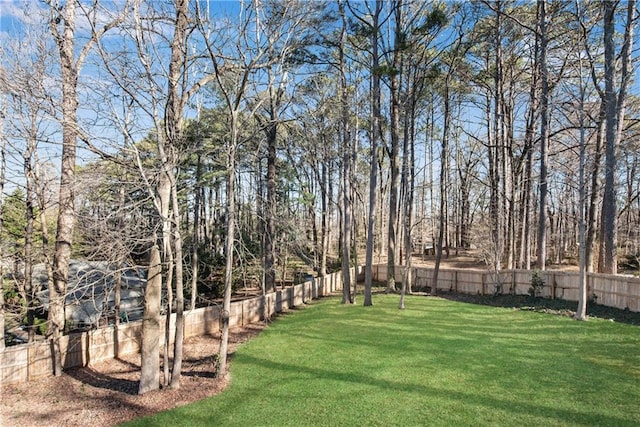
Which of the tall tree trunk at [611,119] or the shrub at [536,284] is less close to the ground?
the tall tree trunk at [611,119]

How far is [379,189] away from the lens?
90.3ft

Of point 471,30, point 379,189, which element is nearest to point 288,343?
point 471,30

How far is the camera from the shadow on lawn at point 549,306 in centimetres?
872

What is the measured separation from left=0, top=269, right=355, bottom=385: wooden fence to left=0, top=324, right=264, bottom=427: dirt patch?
0.16 metres

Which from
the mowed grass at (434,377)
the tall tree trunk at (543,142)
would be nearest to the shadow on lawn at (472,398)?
the mowed grass at (434,377)

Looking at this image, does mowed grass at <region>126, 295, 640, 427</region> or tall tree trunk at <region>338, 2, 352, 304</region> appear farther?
tall tree trunk at <region>338, 2, 352, 304</region>

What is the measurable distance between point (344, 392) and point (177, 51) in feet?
18.1

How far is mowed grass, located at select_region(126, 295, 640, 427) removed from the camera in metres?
4.46

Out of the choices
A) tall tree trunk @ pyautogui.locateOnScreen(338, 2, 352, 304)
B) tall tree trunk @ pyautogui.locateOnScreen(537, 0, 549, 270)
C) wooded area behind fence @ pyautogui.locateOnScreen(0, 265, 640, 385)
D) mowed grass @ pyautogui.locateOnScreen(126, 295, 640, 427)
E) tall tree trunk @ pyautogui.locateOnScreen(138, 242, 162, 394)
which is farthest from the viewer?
tall tree trunk @ pyautogui.locateOnScreen(338, 2, 352, 304)

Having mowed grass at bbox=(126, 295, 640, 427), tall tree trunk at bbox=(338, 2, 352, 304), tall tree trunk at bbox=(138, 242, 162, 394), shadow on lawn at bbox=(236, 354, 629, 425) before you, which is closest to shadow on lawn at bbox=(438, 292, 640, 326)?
mowed grass at bbox=(126, 295, 640, 427)

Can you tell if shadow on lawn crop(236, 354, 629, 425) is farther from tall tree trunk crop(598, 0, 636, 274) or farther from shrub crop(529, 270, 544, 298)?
shrub crop(529, 270, 544, 298)

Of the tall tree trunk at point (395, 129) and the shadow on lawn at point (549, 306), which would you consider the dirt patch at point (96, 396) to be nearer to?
the shadow on lawn at point (549, 306)

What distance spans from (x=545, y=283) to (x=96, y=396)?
1209 centimetres

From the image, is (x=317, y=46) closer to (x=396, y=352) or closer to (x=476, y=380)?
(x=396, y=352)
